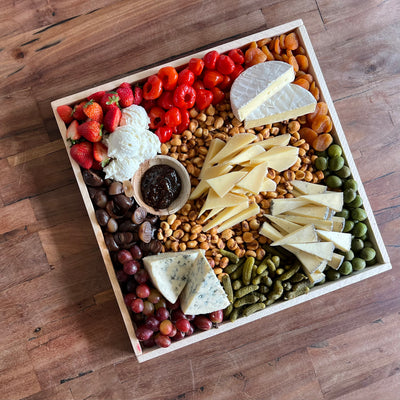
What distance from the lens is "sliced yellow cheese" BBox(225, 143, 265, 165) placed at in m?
1.42

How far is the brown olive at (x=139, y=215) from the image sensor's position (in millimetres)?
1416

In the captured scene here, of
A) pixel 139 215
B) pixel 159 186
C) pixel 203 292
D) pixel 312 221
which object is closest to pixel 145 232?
pixel 139 215

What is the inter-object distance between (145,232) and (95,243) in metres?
0.23

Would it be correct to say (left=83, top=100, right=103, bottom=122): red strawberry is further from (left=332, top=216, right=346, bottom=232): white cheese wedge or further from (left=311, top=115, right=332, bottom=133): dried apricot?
(left=332, top=216, right=346, bottom=232): white cheese wedge

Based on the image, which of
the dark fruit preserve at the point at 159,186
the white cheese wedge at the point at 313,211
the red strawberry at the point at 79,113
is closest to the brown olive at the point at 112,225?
the dark fruit preserve at the point at 159,186

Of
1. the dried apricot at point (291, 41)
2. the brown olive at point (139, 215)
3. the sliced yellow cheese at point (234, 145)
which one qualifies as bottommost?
the brown olive at point (139, 215)

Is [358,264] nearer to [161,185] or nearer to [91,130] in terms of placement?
[161,185]

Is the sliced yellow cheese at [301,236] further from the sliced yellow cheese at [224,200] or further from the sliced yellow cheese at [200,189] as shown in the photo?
the sliced yellow cheese at [200,189]

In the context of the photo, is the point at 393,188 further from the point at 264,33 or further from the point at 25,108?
the point at 25,108

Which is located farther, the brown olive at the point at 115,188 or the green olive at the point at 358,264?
the green olive at the point at 358,264

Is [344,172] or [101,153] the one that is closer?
[101,153]

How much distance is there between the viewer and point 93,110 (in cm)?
137

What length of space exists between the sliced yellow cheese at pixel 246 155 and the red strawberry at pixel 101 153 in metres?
0.41

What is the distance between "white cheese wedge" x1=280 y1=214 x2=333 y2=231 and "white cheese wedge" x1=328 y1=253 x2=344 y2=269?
101mm
